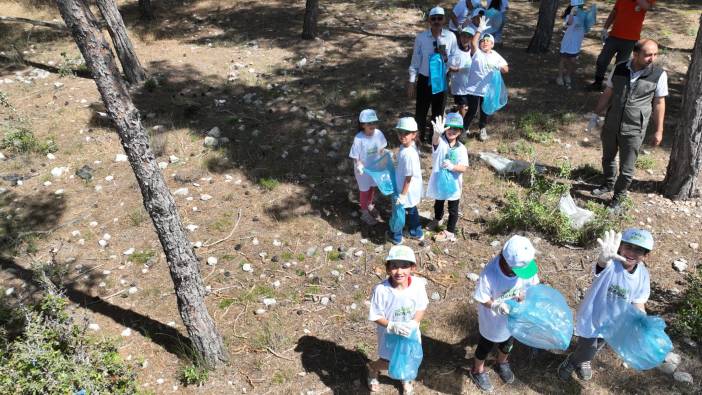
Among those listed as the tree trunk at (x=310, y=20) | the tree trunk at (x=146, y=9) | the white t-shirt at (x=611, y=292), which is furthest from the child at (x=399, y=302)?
the tree trunk at (x=146, y=9)

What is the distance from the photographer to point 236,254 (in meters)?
5.95

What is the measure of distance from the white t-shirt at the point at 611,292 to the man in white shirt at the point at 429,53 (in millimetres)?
4081

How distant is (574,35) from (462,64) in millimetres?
3043

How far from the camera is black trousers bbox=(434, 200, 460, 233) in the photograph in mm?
5773

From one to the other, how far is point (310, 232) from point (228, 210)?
1306mm

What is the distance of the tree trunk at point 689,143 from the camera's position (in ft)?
19.4

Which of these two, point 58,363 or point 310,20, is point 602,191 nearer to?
point 58,363

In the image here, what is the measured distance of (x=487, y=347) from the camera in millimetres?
4184

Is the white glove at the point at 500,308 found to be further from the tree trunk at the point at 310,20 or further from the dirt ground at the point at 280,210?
the tree trunk at the point at 310,20

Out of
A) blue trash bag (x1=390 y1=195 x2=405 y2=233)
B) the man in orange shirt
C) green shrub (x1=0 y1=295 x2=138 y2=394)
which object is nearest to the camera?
green shrub (x1=0 y1=295 x2=138 y2=394)

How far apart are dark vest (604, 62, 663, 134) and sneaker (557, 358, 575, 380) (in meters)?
3.20

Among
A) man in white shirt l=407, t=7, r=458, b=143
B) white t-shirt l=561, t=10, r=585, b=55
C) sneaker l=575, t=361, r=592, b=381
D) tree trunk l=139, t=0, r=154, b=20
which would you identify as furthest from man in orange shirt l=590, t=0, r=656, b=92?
tree trunk l=139, t=0, r=154, b=20

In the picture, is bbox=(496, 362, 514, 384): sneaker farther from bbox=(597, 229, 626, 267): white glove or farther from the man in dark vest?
the man in dark vest

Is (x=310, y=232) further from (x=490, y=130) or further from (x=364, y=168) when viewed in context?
(x=490, y=130)
